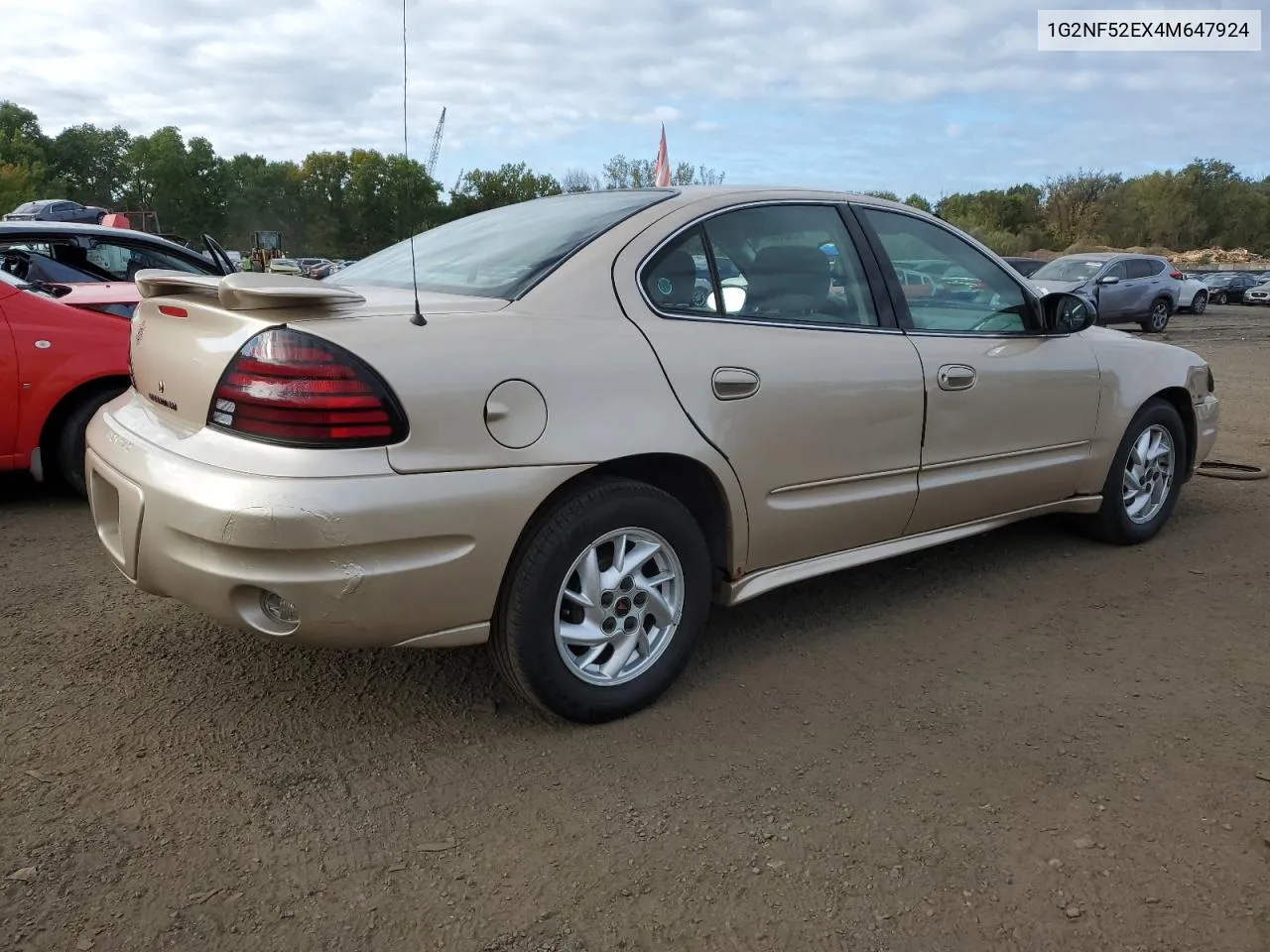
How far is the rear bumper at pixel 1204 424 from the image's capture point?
4699 mm

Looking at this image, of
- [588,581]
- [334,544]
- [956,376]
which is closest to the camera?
[334,544]

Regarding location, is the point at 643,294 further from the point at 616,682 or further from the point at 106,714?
the point at 106,714

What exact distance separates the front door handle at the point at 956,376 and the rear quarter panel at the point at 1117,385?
3.11ft

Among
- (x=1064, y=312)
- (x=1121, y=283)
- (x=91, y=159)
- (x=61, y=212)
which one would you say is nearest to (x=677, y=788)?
(x=1064, y=312)

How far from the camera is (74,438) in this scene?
16.2 feet

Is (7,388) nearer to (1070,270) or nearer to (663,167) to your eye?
(663,167)

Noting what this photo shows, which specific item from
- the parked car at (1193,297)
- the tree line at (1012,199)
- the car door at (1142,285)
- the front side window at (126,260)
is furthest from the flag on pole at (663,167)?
the tree line at (1012,199)

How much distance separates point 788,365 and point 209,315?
1656mm

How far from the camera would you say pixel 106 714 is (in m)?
2.75

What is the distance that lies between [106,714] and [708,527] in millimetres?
1833

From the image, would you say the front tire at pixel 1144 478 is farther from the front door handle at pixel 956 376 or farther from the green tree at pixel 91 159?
the green tree at pixel 91 159

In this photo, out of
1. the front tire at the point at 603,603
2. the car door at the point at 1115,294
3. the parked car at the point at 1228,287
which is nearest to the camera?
the front tire at the point at 603,603

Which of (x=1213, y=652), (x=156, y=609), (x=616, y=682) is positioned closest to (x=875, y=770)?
(x=616, y=682)

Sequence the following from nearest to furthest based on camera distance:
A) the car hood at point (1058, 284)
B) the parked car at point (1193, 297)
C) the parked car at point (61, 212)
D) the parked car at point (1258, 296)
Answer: the parked car at point (61, 212), the car hood at point (1058, 284), the parked car at point (1193, 297), the parked car at point (1258, 296)
